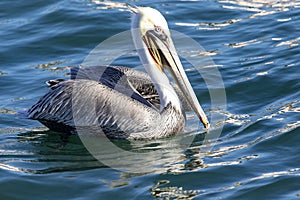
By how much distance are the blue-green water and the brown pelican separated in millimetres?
173

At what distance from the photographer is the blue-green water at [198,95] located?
20.1ft

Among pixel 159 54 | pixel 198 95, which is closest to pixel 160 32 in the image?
pixel 159 54

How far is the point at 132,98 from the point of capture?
23.6 feet

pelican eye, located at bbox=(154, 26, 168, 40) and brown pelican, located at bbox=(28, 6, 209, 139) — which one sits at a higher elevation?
pelican eye, located at bbox=(154, 26, 168, 40)

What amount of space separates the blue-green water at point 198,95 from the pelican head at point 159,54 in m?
0.43

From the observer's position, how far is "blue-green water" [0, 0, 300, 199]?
613cm

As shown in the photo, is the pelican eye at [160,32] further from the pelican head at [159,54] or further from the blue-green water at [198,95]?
the blue-green water at [198,95]

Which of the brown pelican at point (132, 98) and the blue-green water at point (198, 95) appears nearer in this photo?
the blue-green water at point (198, 95)

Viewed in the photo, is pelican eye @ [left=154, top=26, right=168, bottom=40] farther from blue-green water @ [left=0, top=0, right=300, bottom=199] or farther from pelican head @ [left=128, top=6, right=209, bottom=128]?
blue-green water @ [left=0, top=0, right=300, bottom=199]

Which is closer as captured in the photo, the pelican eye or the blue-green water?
the blue-green water

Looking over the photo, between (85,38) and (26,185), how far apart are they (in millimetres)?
4394

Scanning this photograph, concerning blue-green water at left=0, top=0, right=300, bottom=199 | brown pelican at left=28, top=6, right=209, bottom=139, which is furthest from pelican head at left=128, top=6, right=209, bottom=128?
blue-green water at left=0, top=0, right=300, bottom=199

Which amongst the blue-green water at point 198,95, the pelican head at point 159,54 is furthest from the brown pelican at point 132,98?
the blue-green water at point 198,95

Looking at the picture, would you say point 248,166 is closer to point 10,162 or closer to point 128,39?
point 10,162
